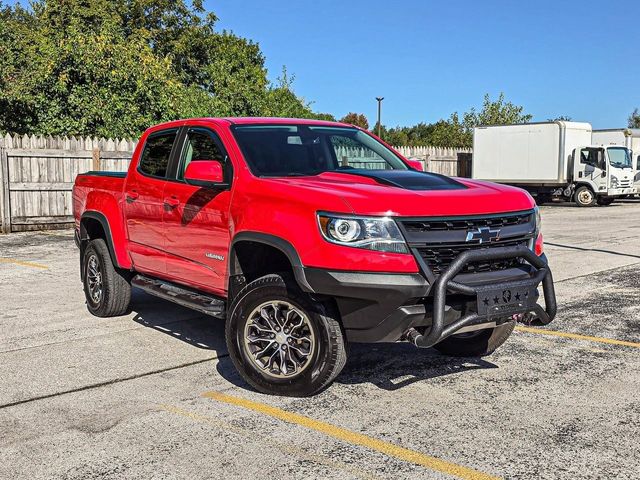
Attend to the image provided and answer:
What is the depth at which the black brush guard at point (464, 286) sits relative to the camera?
14.1 feet

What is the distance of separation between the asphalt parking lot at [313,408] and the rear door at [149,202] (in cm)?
75

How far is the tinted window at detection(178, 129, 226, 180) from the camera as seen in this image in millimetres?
5795

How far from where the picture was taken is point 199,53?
4641 cm

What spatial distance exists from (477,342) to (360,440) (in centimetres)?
201

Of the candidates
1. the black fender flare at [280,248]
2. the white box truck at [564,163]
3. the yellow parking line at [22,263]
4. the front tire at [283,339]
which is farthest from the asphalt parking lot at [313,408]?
the white box truck at [564,163]

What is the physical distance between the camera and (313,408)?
4.68 m

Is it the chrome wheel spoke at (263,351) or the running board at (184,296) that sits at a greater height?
the running board at (184,296)

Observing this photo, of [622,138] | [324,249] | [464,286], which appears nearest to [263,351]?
[324,249]

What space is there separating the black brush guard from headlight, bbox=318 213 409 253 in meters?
0.31

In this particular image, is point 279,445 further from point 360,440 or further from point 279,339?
point 279,339

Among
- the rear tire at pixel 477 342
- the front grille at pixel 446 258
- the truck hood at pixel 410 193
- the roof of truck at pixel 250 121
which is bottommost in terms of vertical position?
the rear tire at pixel 477 342

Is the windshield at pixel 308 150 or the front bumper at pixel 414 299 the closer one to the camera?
the front bumper at pixel 414 299

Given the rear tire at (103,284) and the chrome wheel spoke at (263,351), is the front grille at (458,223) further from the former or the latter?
the rear tire at (103,284)

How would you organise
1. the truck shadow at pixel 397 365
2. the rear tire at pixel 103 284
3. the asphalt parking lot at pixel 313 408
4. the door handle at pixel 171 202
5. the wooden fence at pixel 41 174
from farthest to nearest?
1. the wooden fence at pixel 41 174
2. the rear tire at pixel 103 284
3. the door handle at pixel 171 202
4. the truck shadow at pixel 397 365
5. the asphalt parking lot at pixel 313 408
